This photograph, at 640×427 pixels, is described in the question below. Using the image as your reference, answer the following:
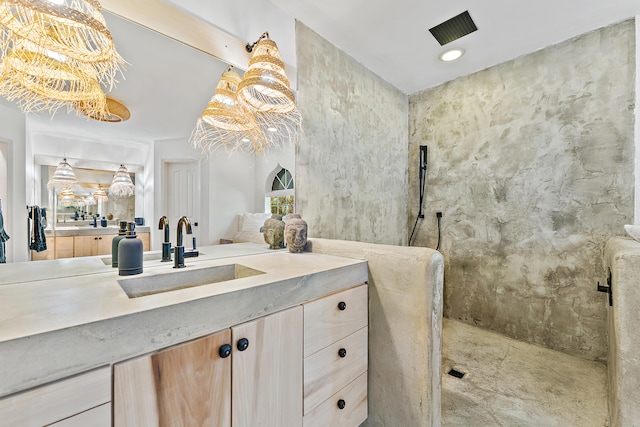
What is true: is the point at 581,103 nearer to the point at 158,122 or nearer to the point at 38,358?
the point at 158,122

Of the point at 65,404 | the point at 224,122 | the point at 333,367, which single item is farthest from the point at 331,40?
the point at 65,404

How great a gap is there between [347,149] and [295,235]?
0.95m

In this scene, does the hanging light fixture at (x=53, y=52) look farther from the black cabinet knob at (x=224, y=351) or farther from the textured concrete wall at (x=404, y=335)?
the textured concrete wall at (x=404, y=335)

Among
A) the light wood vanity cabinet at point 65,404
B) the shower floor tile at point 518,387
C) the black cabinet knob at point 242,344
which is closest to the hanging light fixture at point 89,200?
the light wood vanity cabinet at point 65,404

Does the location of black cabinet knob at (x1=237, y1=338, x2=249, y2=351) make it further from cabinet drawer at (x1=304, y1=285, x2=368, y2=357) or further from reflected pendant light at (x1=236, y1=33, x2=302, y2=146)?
reflected pendant light at (x1=236, y1=33, x2=302, y2=146)

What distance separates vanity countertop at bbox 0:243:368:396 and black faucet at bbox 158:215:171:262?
7 cm

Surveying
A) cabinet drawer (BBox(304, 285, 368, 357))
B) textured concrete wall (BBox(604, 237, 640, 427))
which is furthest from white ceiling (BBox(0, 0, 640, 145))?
textured concrete wall (BBox(604, 237, 640, 427))

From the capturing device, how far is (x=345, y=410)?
119 cm

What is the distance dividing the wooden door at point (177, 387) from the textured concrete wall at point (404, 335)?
2.51 ft

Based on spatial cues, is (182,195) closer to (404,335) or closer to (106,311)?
(106,311)

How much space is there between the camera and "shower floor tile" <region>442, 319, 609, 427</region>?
136cm

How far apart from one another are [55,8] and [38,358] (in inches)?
40.1

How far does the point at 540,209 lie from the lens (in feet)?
6.70

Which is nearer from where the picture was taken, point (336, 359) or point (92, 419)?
point (92, 419)
